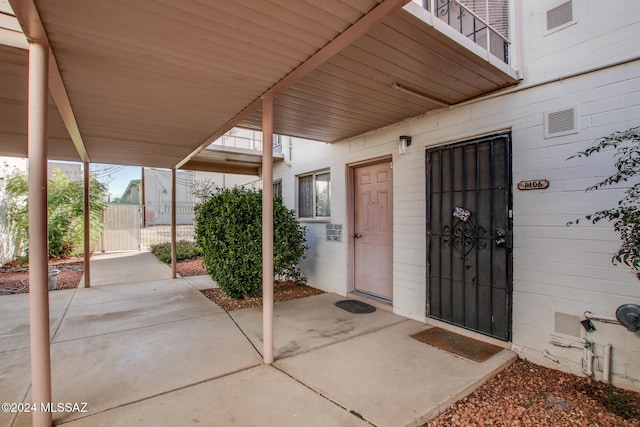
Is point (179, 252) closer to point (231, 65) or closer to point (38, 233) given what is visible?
point (38, 233)

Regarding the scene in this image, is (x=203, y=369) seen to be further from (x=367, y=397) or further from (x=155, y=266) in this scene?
(x=155, y=266)

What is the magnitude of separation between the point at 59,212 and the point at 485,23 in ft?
35.9

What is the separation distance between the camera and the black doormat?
4.36 meters

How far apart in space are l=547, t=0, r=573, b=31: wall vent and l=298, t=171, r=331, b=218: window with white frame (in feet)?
11.7

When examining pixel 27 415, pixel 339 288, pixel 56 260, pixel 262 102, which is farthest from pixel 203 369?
pixel 56 260

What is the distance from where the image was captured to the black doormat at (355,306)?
4.36 meters

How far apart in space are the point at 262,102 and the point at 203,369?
2.47 metres

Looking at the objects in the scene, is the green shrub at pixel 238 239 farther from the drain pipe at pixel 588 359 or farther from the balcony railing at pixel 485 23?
the drain pipe at pixel 588 359

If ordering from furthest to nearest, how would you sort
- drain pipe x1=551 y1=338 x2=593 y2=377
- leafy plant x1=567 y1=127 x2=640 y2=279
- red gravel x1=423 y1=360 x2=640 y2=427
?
1. drain pipe x1=551 y1=338 x2=593 y2=377
2. red gravel x1=423 y1=360 x2=640 y2=427
3. leafy plant x1=567 y1=127 x2=640 y2=279

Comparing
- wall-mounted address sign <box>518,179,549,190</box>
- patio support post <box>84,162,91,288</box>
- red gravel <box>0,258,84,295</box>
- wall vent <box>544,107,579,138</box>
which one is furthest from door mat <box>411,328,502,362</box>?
red gravel <box>0,258,84,295</box>

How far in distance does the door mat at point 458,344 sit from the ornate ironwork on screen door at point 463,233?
0.88m

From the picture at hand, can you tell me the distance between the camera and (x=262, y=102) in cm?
303

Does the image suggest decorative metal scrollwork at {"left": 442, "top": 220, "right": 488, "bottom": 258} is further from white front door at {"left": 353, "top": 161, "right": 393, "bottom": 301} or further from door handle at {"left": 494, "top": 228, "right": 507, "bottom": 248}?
white front door at {"left": 353, "top": 161, "right": 393, "bottom": 301}

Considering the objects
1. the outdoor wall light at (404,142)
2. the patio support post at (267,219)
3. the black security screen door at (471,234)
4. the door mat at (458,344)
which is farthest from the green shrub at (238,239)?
the door mat at (458,344)
